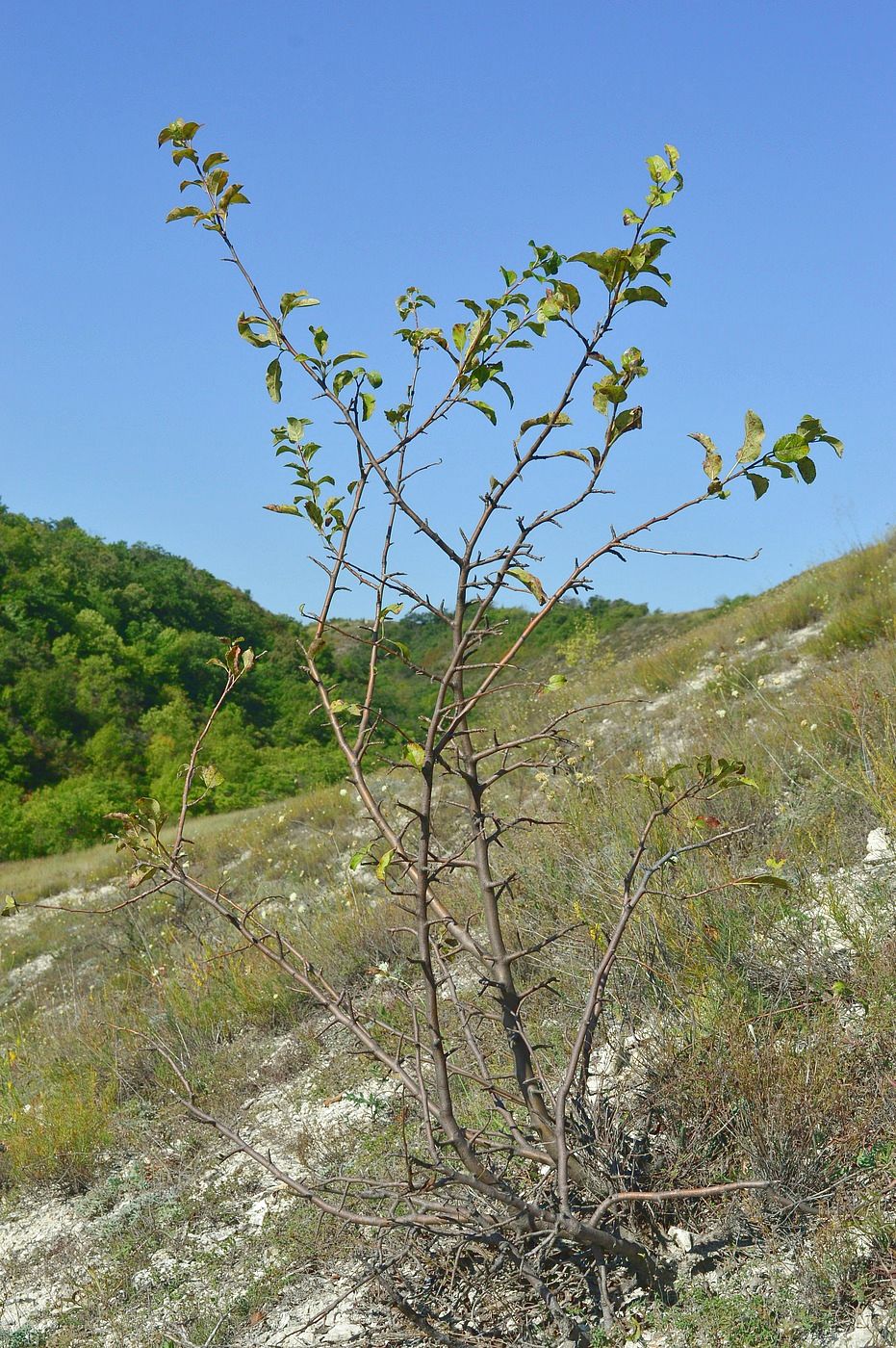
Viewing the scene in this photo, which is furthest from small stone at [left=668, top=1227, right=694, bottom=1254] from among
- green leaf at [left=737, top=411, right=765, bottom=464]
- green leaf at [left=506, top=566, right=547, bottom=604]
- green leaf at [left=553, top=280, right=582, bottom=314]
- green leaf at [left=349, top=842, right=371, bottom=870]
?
green leaf at [left=553, top=280, right=582, bottom=314]

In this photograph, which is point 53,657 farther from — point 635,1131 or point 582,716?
point 635,1131

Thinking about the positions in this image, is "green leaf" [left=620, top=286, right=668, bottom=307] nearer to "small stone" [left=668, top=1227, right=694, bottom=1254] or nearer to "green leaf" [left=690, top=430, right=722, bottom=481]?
"green leaf" [left=690, top=430, right=722, bottom=481]

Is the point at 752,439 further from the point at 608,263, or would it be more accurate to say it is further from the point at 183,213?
the point at 183,213

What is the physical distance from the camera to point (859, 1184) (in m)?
1.76

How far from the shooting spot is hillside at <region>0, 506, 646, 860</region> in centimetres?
2602

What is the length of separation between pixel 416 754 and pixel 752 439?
70 centimetres

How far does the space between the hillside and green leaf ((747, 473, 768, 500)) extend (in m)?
22.4

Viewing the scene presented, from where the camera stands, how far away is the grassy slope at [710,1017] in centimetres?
176

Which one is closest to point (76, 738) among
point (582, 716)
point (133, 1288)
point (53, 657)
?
point (53, 657)

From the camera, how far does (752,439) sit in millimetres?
1373

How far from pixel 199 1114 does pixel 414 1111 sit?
1105 mm

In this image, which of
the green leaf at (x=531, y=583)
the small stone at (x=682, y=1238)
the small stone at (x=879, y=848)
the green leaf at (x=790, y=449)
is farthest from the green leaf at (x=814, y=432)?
the small stone at (x=879, y=848)

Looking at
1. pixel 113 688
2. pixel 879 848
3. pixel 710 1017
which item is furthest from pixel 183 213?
pixel 113 688

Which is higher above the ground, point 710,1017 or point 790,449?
point 790,449
